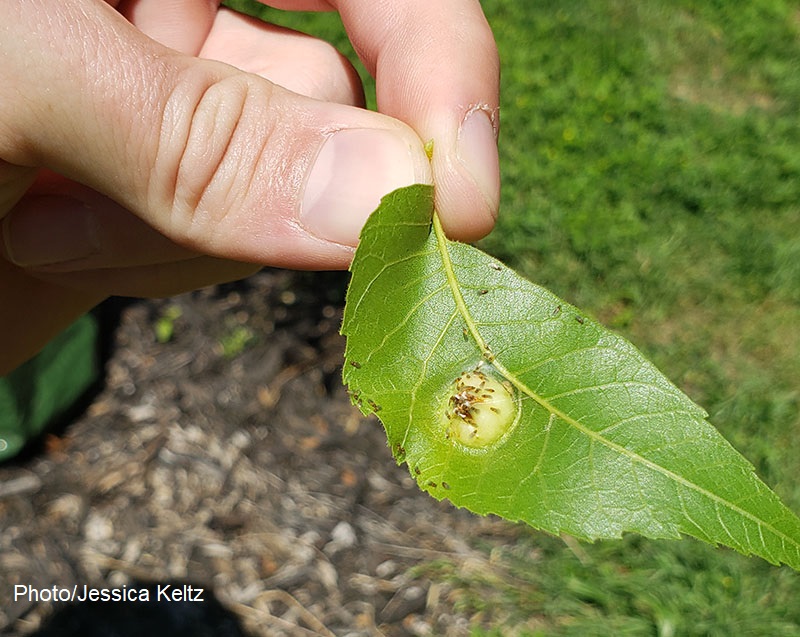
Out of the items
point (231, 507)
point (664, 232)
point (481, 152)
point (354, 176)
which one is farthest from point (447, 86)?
point (664, 232)

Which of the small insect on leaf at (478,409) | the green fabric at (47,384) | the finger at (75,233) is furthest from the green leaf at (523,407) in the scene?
the green fabric at (47,384)

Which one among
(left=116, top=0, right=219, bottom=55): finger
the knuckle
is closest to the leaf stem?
the knuckle

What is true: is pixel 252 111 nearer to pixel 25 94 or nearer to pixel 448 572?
pixel 25 94

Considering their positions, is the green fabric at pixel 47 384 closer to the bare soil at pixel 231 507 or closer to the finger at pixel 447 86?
the bare soil at pixel 231 507

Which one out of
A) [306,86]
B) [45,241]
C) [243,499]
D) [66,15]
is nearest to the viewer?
[66,15]

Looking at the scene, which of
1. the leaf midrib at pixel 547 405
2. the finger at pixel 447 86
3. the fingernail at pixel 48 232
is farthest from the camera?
the fingernail at pixel 48 232

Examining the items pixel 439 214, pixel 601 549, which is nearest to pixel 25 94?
pixel 439 214
